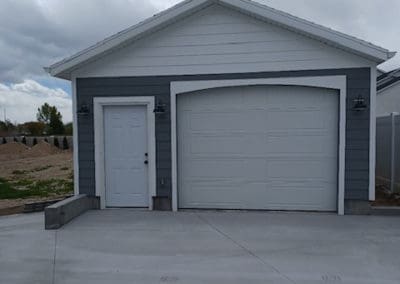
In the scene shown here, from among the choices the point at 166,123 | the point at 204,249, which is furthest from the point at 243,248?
the point at 166,123

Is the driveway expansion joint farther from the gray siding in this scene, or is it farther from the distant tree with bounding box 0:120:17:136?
the distant tree with bounding box 0:120:17:136

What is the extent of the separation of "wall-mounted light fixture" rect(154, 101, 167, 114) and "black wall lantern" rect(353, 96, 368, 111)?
3.55 metres

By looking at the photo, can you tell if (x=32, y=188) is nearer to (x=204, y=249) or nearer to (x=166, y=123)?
(x=166, y=123)

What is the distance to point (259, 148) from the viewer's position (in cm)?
749

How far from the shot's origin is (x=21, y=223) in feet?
23.2

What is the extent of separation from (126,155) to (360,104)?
180 inches

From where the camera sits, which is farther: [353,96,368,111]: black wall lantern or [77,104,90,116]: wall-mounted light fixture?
[77,104,90,116]: wall-mounted light fixture

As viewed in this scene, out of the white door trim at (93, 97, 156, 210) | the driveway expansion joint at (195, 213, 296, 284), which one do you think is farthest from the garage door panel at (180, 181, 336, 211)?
the white door trim at (93, 97, 156, 210)

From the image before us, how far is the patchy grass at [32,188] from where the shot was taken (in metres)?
10.6

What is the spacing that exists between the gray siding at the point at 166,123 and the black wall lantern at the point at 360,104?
0.08 m

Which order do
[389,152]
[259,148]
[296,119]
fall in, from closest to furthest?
[296,119]
[259,148]
[389,152]

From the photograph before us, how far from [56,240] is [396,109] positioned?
1327 cm

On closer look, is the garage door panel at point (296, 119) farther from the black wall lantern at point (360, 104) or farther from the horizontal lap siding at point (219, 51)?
the horizontal lap siding at point (219, 51)

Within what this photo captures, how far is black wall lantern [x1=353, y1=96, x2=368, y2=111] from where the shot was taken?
22.8ft
